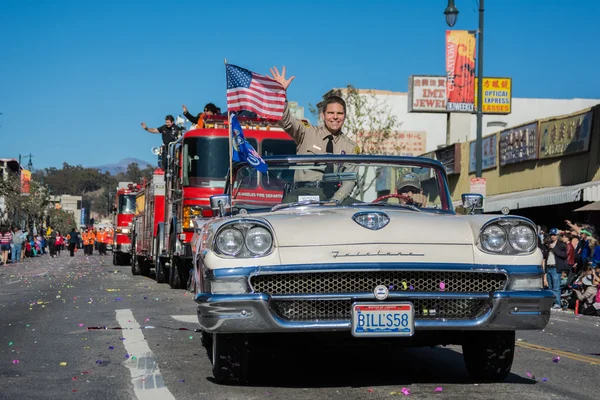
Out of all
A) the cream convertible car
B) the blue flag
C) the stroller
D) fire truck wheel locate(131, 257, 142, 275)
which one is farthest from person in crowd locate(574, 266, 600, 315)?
fire truck wheel locate(131, 257, 142, 275)

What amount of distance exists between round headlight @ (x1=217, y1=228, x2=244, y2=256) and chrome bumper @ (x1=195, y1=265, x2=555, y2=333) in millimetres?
159

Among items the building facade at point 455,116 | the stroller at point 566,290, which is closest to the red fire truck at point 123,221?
the building facade at point 455,116

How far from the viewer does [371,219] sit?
585cm

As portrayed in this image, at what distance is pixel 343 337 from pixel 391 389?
48cm

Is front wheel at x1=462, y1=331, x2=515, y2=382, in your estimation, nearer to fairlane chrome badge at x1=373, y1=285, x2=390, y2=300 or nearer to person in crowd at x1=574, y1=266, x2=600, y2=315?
fairlane chrome badge at x1=373, y1=285, x2=390, y2=300

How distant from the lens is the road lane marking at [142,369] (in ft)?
19.0

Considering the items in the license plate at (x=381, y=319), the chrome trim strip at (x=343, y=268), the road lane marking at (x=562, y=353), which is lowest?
the road lane marking at (x=562, y=353)

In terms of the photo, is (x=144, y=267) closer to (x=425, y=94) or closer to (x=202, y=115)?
(x=202, y=115)

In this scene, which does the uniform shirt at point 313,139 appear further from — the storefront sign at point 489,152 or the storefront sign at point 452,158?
the storefront sign at point 452,158

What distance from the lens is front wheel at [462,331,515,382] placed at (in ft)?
19.9

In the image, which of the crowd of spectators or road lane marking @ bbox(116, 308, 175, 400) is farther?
the crowd of spectators

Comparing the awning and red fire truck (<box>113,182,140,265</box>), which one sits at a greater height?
the awning

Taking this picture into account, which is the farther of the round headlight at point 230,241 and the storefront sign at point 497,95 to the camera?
the storefront sign at point 497,95

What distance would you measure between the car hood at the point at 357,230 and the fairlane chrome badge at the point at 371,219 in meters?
0.03
